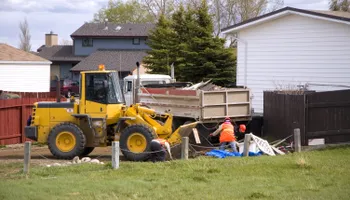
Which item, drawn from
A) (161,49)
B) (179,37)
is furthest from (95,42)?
(179,37)

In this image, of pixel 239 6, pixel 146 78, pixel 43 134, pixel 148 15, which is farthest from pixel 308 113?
pixel 148 15

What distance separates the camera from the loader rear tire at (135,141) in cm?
1755

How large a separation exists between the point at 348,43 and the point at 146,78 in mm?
9258

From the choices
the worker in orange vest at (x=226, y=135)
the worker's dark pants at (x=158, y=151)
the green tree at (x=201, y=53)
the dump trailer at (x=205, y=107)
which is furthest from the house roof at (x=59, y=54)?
the worker's dark pants at (x=158, y=151)

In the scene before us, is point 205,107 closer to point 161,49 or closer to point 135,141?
point 135,141

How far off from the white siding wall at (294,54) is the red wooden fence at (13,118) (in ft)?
32.4

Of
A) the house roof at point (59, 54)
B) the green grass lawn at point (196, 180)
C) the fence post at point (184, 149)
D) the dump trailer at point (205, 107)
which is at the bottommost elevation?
the green grass lawn at point (196, 180)

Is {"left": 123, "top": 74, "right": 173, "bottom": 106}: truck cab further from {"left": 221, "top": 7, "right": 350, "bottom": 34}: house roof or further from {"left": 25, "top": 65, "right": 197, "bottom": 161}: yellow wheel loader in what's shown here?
{"left": 25, "top": 65, "right": 197, "bottom": 161}: yellow wheel loader

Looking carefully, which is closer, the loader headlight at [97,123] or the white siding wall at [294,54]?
the loader headlight at [97,123]

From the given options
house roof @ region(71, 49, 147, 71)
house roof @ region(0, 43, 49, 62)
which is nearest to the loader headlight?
house roof @ region(0, 43, 49, 62)

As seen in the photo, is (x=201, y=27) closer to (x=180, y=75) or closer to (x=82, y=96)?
(x=180, y=75)

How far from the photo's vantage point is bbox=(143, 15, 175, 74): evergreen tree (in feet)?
129

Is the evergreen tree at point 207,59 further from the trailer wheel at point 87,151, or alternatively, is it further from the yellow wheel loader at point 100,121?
the yellow wheel loader at point 100,121

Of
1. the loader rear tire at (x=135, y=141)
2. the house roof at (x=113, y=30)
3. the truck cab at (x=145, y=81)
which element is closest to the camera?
the loader rear tire at (x=135, y=141)
